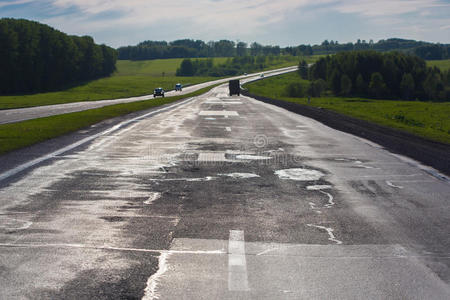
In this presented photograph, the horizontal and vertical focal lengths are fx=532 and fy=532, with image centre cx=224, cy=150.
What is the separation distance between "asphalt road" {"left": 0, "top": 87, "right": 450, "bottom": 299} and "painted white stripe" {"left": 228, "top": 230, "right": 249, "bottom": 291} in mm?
20

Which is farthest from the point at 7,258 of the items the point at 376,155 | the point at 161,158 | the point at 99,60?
the point at 99,60

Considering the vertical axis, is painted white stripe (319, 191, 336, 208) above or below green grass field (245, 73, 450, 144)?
above

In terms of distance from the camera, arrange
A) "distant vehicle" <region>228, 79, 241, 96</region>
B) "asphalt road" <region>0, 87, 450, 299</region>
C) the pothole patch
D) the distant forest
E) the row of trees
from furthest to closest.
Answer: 1. the row of trees
2. the distant forest
3. "distant vehicle" <region>228, 79, 241, 96</region>
4. the pothole patch
5. "asphalt road" <region>0, 87, 450, 299</region>

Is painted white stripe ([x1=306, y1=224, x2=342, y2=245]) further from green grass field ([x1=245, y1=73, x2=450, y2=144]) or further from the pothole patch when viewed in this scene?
green grass field ([x1=245, y1=73, x2=450, y2=144])

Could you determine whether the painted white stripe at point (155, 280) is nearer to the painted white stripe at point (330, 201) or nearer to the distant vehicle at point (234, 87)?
the painted white stripe at point (330, 201)

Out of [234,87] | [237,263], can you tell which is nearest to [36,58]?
[234,87]

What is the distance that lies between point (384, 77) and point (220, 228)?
514 ft

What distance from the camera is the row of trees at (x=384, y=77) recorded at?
148 m

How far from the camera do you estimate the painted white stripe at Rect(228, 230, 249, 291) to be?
4.65 meters

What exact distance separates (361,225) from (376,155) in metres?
7.72

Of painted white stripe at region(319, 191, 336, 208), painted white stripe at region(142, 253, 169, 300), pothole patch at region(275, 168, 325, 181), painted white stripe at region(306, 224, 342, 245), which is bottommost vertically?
pothole patch at region(275, 168, 325, 181)

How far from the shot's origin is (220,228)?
6523 mm

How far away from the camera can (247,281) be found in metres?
4.72

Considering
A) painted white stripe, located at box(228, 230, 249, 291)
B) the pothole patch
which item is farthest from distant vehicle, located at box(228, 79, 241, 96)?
painted white stripe, located at box(228, 230, 249, 291)
